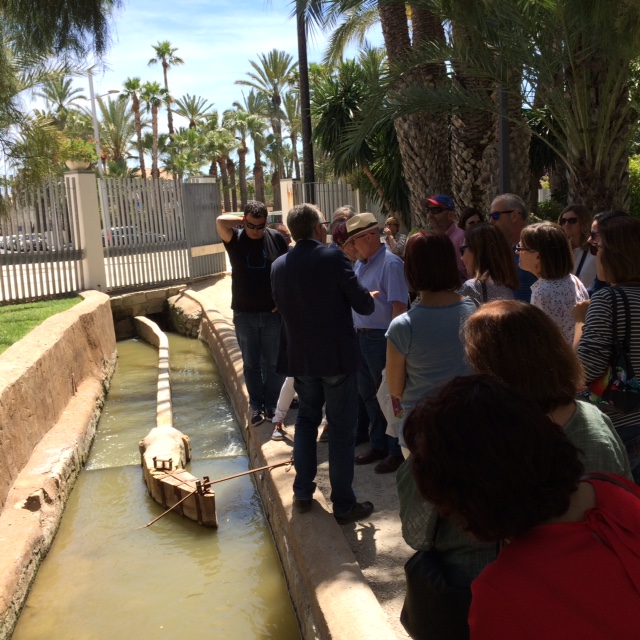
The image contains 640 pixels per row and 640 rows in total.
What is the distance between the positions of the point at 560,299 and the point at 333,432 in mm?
1397

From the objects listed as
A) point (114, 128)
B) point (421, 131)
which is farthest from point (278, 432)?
point (114, 128)

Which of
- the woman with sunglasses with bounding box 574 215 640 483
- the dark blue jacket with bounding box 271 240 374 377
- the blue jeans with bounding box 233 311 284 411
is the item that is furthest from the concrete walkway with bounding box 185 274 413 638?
the woman with sunglasses with bounding box 574 215 640 483

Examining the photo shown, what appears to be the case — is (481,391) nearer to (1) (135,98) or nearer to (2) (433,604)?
Answer: (2) (433,604)

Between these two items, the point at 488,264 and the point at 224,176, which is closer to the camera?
the point at 488,264

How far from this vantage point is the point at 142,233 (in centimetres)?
1590

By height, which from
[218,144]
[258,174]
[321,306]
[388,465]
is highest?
[218,144]

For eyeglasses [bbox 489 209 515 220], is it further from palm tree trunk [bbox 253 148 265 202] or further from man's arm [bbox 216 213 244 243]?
palm tree trunk [bbox 253 148 265 202]

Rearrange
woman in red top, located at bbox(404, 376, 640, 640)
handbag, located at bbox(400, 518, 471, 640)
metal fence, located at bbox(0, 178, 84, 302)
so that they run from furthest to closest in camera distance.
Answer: metal fence, located at bbox(0, 178, 84, 302) < handbag, located at bbox(400, 518, 471, 640) < woman in red top, located at bbox(404, 376, 640, 640)

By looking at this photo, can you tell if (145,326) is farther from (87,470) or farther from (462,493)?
(462,493)

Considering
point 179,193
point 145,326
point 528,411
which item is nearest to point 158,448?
point 528,411

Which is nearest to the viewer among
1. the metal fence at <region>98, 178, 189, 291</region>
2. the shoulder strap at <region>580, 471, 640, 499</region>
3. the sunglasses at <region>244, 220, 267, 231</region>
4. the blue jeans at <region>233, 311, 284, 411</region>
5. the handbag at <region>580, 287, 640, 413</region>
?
the shoulder strap at <region>580, 471, 640, 499</region>

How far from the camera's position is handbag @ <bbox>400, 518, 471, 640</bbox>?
5.68 feet

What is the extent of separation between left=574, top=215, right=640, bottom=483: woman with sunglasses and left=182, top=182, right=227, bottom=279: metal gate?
14293 millimetres

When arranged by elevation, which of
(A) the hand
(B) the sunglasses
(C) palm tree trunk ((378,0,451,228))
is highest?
(C) palm tree trunk ((378,0,451,228))
